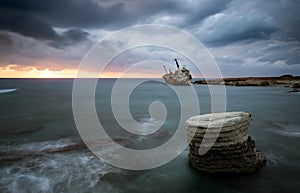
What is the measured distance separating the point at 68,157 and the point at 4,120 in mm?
15214

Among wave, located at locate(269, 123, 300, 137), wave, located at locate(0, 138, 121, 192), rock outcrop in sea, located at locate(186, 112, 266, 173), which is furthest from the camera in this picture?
wave, located at locate(269, 123, 300, 137)

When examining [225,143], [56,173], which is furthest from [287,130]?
[56,173]

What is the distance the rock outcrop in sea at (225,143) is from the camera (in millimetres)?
9406

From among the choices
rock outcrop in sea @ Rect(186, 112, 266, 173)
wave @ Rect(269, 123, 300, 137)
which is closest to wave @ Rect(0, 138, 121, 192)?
rock outcrop in sea @ Rect(186, 112, 266, 173)

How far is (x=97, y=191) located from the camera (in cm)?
882

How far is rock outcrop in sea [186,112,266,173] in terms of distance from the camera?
9.41 m

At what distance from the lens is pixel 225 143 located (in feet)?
31.3

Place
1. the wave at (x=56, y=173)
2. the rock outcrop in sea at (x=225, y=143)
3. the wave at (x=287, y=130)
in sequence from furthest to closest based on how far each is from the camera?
1. the wave at (x=287, y=130)
2. the rock outcrop in sea at (x=225, y=143)
3. the wave at (x=56, y=173)

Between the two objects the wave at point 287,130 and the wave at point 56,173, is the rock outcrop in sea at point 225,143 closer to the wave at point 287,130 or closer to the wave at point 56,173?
the wave at point 56,173

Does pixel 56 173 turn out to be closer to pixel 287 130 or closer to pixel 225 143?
pixel 225 143

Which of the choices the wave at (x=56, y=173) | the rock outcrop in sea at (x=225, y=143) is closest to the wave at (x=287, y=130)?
the rock outcrop in sea at (x=225, y=143)

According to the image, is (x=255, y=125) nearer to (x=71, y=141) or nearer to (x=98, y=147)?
(x=98, y=147)

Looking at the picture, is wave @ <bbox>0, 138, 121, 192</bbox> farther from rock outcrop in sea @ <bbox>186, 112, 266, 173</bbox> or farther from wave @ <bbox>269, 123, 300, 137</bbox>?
wave @ <bbox>269, 123, 300, 137</bbox>

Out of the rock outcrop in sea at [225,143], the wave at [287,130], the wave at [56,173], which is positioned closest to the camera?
the wave at [56,173]
